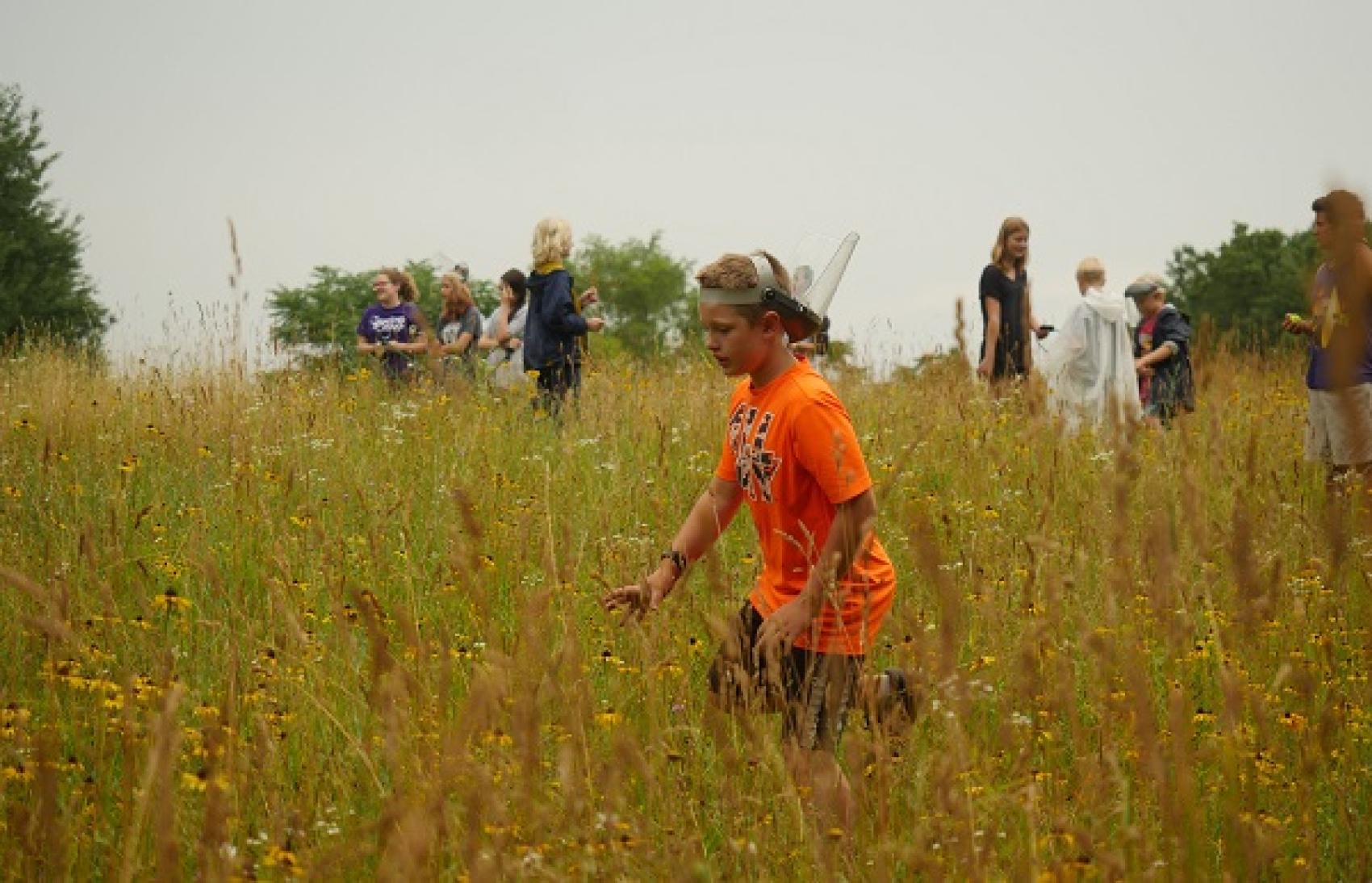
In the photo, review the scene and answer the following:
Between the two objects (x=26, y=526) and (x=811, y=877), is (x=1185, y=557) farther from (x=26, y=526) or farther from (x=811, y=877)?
(x=26, y=526)

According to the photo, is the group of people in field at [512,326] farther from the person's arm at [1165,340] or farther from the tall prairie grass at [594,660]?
the person's arm at [1165,340]

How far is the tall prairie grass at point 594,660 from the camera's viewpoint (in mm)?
1868

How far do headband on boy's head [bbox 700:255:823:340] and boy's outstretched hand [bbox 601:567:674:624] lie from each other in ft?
2.25

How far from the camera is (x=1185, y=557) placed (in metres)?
4.40

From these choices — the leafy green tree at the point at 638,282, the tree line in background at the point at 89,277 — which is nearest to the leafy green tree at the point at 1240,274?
the tree line in background at the point at 89,277

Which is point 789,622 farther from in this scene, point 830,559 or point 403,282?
point 403,282

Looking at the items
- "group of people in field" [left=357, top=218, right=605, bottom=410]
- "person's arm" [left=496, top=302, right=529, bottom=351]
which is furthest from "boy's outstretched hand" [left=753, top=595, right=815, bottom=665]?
"person's arm" [left=496, top=302, right=529, bottom=351]

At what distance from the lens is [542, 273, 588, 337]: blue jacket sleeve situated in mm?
8094

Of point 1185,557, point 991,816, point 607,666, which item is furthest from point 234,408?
point 991,816

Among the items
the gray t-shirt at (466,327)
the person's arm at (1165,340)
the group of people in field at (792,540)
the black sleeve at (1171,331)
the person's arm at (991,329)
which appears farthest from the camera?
the gray t-shirt at (466,327)

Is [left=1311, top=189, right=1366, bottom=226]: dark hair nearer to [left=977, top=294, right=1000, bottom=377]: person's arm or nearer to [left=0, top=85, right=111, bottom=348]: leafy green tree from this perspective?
[left=977, top=294, right=1000, bottom=377]: person's arm

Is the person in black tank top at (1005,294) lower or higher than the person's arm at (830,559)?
higher

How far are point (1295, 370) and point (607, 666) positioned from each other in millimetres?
9495

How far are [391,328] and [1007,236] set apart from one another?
14.7 ft
